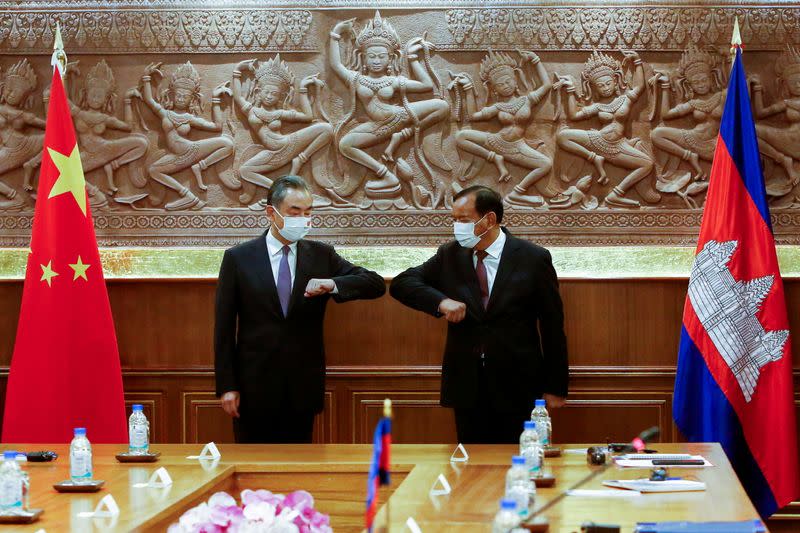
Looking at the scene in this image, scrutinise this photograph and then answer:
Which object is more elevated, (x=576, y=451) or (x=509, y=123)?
(x=509, y=123)

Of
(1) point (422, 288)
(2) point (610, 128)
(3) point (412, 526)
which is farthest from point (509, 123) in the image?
(3) point (412, 526)

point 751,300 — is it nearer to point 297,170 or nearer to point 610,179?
point 610,179

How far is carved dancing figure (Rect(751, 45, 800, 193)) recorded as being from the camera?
5500mm

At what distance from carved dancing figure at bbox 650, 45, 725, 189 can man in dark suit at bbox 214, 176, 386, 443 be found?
2028mm

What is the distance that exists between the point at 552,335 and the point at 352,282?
0.90 metres

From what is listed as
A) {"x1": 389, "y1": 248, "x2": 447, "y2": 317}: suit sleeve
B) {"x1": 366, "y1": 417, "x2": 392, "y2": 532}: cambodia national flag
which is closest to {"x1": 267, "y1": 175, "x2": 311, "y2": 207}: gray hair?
{"x1": 389, "y1": 248, "x2": 447, "y2": 317}: suit sleeve

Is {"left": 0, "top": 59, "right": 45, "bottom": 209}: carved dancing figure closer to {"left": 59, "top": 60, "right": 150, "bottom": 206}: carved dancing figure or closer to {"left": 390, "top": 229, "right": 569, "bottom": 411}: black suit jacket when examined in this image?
{"left": 59, "top": 60, "right": 150, "bottom": 206}: carved dancing figure

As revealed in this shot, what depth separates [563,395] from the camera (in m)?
4.36

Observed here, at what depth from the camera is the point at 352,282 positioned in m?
4.43

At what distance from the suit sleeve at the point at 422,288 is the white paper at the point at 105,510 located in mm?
1903

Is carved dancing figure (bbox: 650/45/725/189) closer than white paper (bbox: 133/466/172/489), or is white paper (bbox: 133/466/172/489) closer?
white paper (bbox: 133/466/172/489)

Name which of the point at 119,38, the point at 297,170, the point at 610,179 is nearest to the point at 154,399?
the point at 297,170

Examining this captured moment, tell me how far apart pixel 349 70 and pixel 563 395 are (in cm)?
231

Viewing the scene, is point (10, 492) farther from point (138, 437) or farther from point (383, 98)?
point (383, 98)
